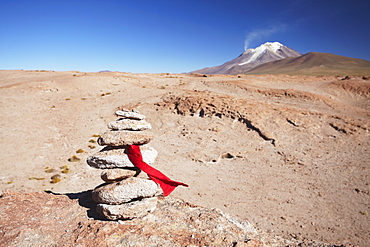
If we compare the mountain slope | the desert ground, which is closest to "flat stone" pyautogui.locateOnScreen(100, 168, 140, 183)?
the desert ground

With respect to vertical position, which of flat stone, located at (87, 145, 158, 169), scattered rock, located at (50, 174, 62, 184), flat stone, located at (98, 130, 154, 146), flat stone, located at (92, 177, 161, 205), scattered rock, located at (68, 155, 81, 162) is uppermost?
flat stone, located at (98, 130, 154, 146)

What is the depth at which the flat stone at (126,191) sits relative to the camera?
5.24 meters

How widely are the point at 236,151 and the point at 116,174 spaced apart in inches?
352

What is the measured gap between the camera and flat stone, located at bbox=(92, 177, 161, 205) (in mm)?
5242

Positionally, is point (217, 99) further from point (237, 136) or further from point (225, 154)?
point (225, 154)

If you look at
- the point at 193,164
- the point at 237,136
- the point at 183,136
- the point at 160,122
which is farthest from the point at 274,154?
the point at 160,122

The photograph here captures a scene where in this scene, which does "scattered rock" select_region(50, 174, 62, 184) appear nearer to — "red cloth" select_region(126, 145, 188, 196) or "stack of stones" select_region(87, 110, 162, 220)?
"stack of stones" select_region(87, 110, 162, 220)

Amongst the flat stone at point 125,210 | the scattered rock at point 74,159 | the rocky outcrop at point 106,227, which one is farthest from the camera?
the scattered rock at point 74,159

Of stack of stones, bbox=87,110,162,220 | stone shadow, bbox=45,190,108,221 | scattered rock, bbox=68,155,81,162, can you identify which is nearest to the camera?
stack of stones, bbox=87,110,162,220

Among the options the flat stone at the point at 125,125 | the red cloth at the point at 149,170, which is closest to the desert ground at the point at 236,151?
the red cloth at the point at 149,170

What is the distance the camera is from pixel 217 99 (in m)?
18.0

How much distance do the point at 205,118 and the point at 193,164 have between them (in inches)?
210

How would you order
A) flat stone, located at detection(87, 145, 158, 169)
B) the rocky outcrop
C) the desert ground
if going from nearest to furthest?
the rocky outcrop < flat stone, located at detection(87, 145, 158, 169) < the desert ground

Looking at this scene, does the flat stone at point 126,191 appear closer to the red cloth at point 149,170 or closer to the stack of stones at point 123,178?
the stack of stones at point 123,178
